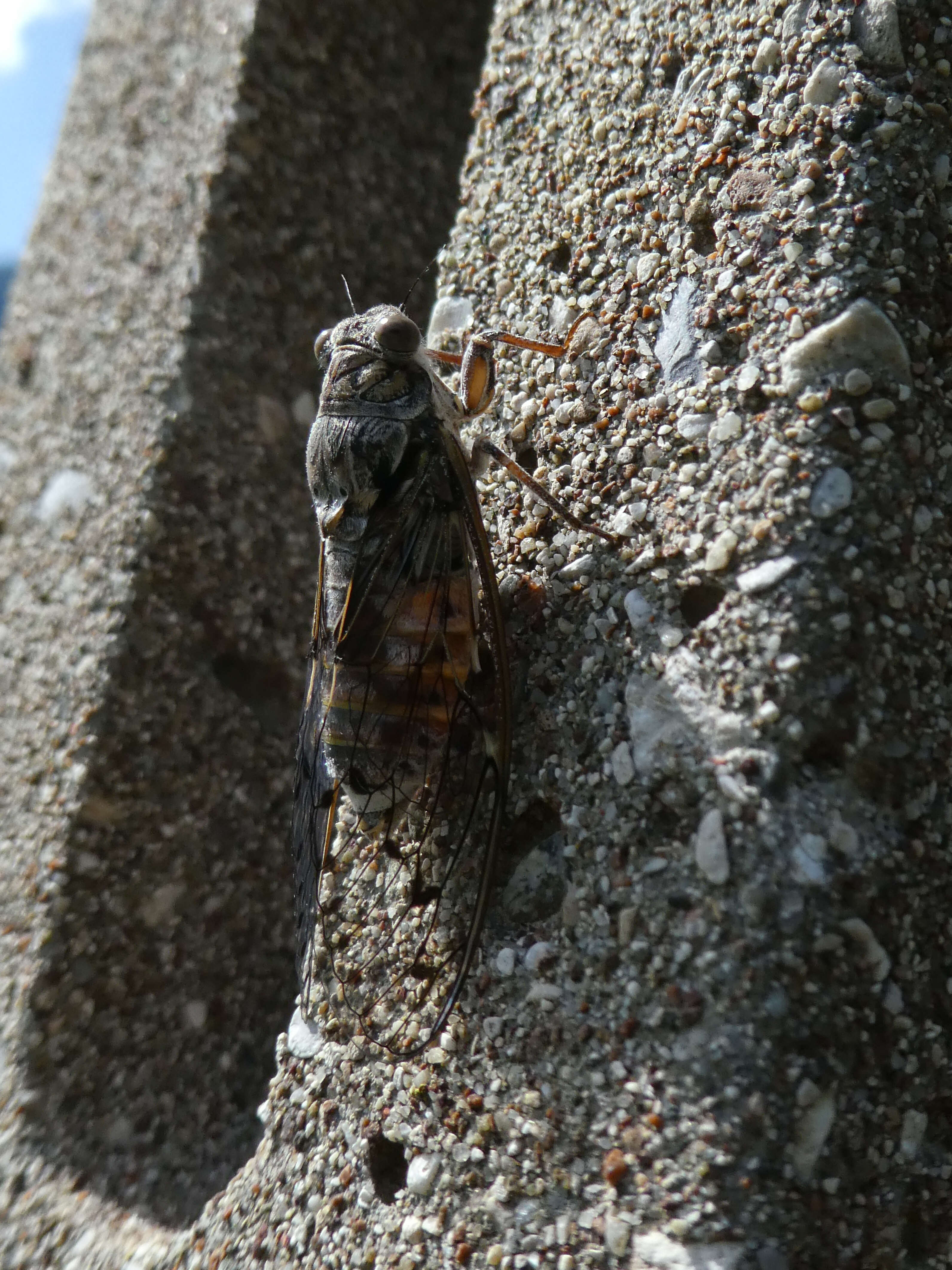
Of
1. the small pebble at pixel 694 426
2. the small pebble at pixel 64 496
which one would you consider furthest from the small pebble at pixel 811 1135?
the small pebble at pixel 64 496

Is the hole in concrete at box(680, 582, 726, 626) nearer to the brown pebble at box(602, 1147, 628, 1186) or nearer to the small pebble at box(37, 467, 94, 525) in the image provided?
the brown pebble at box(602, 1147, 628, 1186)

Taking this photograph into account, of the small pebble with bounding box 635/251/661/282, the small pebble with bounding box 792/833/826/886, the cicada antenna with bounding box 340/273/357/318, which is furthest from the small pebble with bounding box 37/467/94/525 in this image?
the small pebble with bounding box 792/833/826/886

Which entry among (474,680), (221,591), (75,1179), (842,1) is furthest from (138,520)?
(842,1)

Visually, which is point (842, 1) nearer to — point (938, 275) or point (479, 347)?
point (938, 275)

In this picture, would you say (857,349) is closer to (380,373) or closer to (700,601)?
(700,601)

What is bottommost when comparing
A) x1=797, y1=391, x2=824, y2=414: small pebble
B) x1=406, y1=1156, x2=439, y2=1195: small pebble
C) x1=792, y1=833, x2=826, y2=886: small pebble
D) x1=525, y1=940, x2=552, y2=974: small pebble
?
x1=406, y1=1156, x2=439, y2=1195: small pebble

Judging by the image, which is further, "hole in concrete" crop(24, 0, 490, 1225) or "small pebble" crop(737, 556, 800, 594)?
"hole in concrete" crop(24, 0, 490, 1225)

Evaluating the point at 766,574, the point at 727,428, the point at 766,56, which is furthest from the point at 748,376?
the point at 766,56

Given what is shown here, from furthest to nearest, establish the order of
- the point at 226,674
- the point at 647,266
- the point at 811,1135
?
the point at 226,674
the point at 647,266
the point at 811,1135
